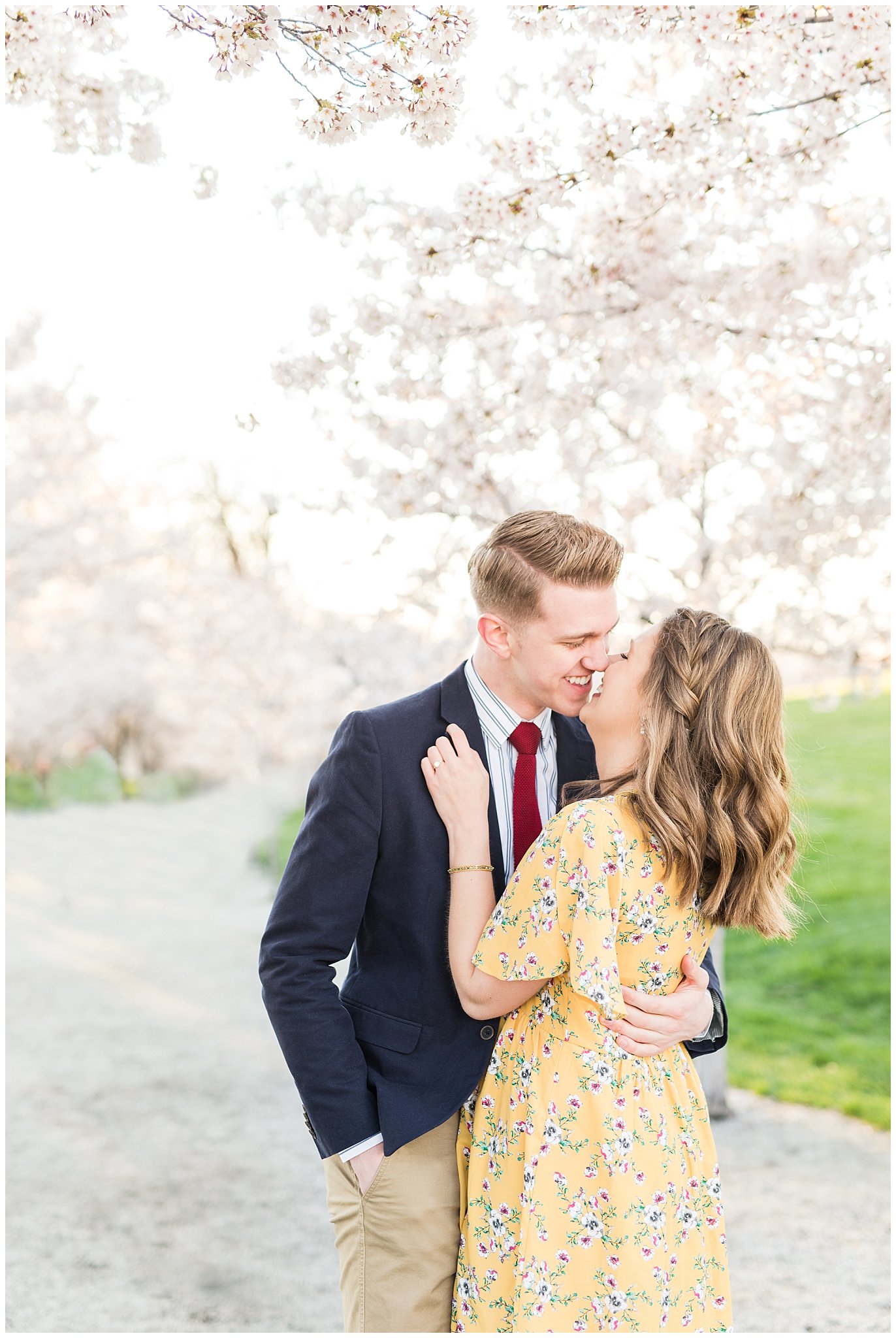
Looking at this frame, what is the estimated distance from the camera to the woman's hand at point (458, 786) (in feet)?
7.11

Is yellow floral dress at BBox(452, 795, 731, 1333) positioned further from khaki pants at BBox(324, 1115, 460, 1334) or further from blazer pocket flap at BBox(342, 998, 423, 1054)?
blazer pocket flap at BBox(342, 998, 423, 1054)

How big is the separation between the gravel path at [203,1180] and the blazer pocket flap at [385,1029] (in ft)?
8.66

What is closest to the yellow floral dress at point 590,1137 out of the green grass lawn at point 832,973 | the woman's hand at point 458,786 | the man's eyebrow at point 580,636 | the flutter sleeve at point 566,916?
the flutter sleeve at point 566,916

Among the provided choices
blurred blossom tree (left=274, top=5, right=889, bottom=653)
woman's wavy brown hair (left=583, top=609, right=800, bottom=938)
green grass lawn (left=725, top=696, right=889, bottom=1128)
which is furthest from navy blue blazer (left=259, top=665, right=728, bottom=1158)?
green grass lawn (left=725, top=696, right=889, bottom=1128)

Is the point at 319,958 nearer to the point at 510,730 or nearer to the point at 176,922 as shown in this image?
the point at 510,730

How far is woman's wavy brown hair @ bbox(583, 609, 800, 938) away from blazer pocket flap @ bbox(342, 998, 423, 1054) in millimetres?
685

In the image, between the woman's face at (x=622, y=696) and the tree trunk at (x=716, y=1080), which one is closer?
the woman's face at (x=622, y=696)

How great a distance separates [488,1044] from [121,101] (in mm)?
2735

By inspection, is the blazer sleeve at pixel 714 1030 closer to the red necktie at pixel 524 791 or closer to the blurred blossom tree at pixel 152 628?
the red necktie at pixel 524 791

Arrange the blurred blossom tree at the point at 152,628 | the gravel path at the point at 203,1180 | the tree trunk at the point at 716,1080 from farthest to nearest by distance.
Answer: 1. the blurred blossom tree at the point at 152,628
2. the tree trunk at the point at 716,1080
3. the gravel path at the point at 203,1180

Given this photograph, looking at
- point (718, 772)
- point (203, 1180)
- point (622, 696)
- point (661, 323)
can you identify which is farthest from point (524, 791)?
point (203, 1180)

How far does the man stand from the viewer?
2.14 meters

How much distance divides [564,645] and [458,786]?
15.4 inches

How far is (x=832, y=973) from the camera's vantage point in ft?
34.9
